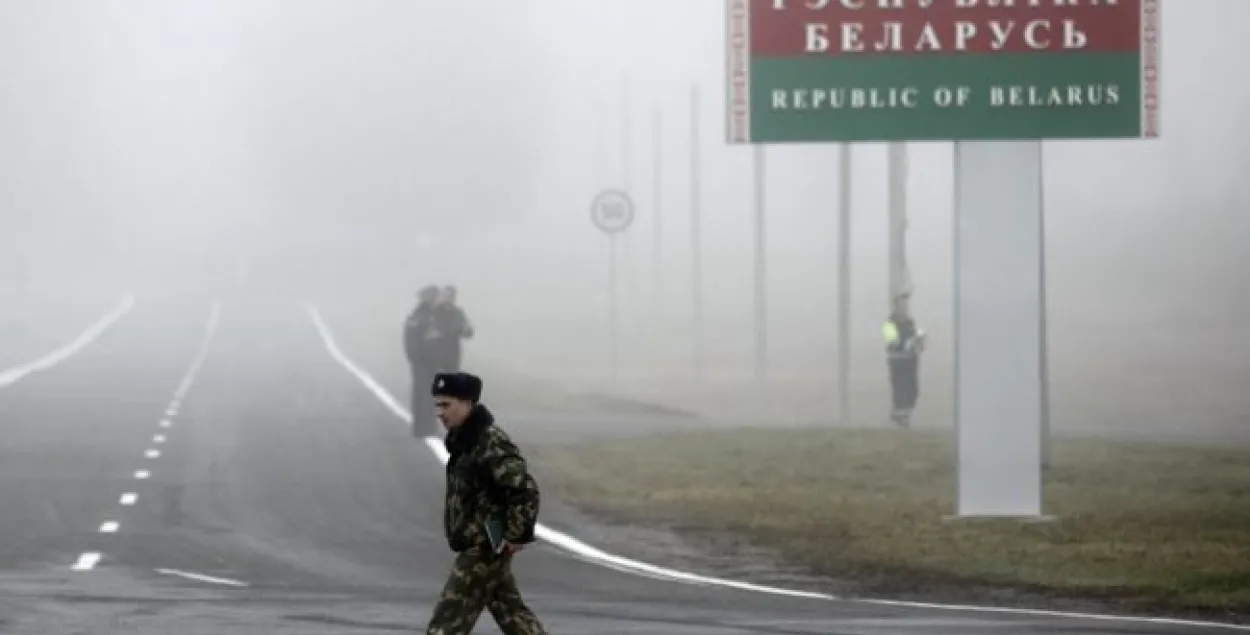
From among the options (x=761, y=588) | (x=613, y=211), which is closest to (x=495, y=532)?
(x=761, y=588)

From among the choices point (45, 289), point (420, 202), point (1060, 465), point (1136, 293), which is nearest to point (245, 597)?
point (1060, 465)

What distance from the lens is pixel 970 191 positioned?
24.8m

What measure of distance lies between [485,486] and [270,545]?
1105cm

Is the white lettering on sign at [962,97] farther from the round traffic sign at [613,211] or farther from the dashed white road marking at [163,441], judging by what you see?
the round traffic sign at [613,211]

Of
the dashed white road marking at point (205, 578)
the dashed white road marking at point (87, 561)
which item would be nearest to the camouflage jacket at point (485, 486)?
the dashed white road marking at point (205, 578)

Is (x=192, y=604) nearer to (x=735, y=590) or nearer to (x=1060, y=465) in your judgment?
(x=735, y=590)

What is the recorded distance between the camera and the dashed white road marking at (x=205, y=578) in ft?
68.1

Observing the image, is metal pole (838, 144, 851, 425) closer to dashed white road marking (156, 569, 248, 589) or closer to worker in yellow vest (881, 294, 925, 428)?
worker in yellow vest (881, 294, 925, 428)

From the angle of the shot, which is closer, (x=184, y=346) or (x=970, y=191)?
(x=970, y=191)

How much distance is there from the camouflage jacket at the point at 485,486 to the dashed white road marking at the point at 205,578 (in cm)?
762

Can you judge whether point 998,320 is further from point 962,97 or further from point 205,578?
point 205,578

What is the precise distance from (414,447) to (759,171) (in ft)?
94.8

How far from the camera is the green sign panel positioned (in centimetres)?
2453

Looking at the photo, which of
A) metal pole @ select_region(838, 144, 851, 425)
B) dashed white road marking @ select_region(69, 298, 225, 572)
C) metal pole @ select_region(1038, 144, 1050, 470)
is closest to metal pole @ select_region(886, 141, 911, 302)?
metal pole @ select_region(838, 144, 851, 425)
